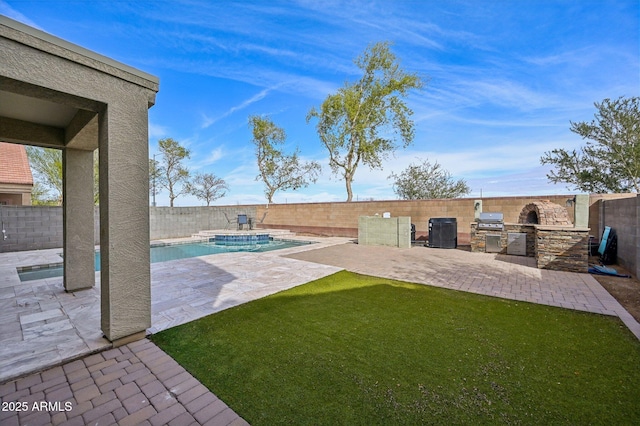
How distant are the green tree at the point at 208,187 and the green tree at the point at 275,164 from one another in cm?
568

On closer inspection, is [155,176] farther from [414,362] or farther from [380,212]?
[414,362]

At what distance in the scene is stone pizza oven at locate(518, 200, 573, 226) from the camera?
7.84 meters

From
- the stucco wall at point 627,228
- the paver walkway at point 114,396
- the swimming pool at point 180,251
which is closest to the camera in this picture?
the paver walkway at point 114,396

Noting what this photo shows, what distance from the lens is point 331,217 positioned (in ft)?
47.0

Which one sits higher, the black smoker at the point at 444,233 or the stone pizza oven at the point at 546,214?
the stone pizza oven at the point at 546,214

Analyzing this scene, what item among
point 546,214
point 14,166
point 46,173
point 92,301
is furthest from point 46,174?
point 546,214

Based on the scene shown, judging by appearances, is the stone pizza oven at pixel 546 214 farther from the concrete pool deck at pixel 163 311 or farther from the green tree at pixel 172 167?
the green tree at pixel 172 167

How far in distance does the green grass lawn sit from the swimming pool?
577 centimetres

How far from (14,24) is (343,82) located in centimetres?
1637

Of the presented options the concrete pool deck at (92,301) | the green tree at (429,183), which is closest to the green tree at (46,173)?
the concrete pool deck at (92,301)

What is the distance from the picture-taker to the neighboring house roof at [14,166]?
12594mm

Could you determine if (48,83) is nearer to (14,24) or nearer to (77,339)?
(14,24)

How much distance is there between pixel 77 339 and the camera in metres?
2.78

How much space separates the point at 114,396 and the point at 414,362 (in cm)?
243
